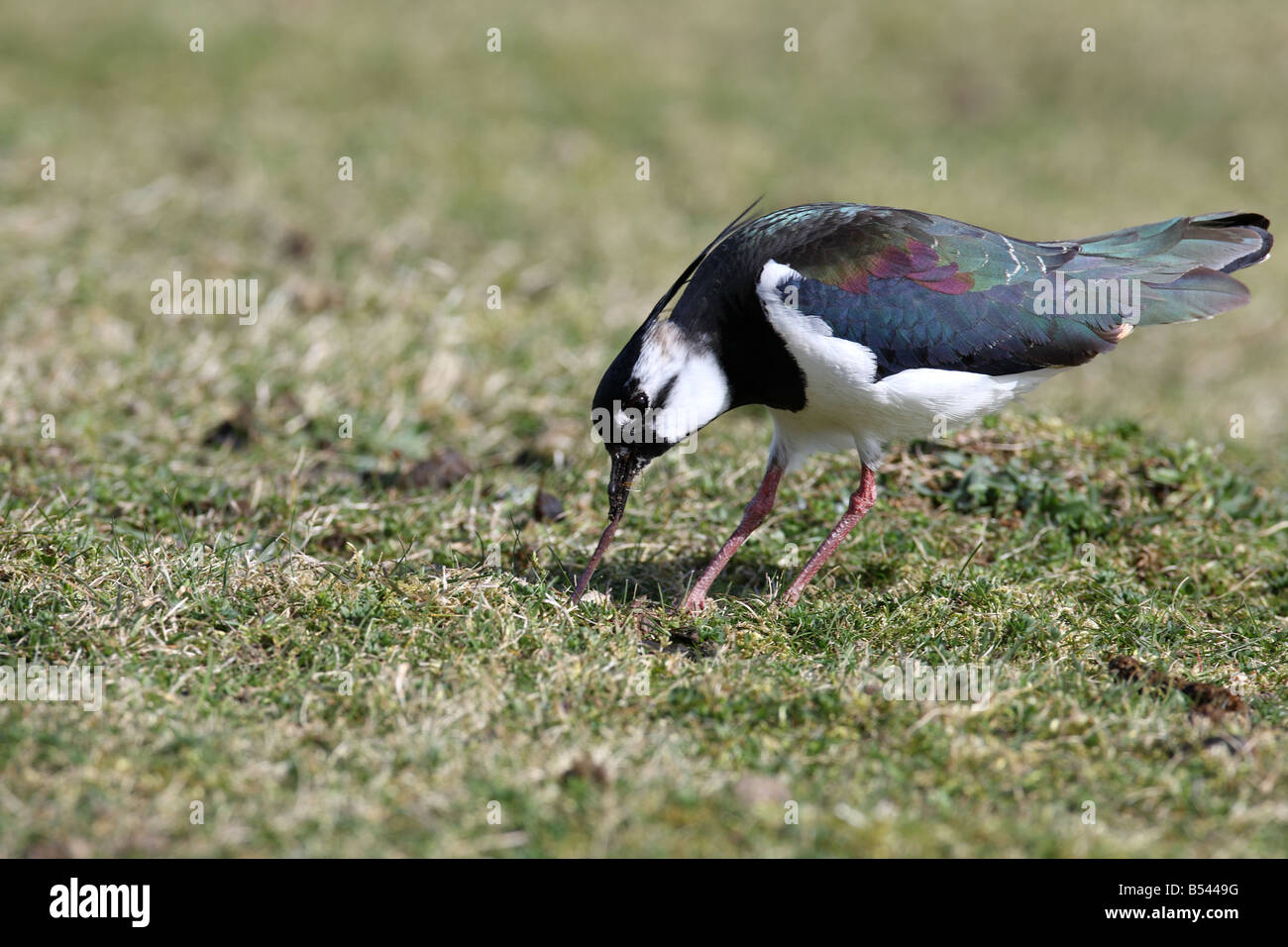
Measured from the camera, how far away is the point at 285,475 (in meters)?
5.54

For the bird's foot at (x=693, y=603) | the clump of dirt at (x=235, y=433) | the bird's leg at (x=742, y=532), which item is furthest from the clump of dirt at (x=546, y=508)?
the clump of dirt at (x=235, y=433)

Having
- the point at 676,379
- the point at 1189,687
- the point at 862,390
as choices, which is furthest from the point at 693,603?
the point at 1189,687

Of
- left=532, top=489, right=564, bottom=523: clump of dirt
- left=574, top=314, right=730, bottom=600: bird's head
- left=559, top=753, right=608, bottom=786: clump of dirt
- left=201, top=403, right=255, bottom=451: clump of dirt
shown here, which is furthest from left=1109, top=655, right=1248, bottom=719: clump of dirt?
left=201, top=403, right=255, bottom=451: clump of dirt

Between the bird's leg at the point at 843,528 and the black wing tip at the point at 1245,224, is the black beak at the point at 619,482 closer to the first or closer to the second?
the bird's leg at the point at 843,528

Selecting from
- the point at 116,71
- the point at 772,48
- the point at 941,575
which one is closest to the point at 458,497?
the point at 941,575

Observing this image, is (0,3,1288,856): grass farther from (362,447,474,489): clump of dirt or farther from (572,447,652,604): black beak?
(572,447,652,604): black beak

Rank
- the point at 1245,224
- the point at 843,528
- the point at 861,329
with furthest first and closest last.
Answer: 1. the point at 1245,224
2. the point at 843,528
3. the point at 861,329

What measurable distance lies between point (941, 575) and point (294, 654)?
2286 millimetres

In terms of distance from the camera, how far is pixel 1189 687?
13.2 feet

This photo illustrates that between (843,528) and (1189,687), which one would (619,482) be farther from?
(1189,687)

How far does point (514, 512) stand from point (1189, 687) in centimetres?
265

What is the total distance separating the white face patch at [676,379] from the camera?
4.35 metres

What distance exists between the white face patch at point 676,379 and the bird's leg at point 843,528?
26.7 inches

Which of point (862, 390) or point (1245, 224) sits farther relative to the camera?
point (1245, 224)
